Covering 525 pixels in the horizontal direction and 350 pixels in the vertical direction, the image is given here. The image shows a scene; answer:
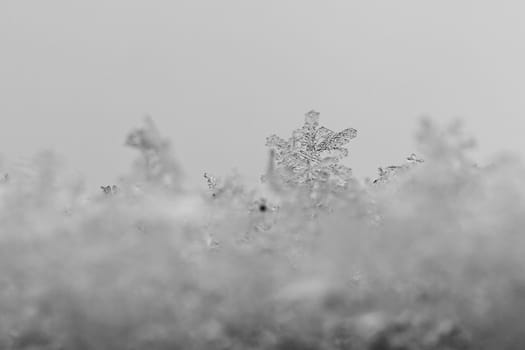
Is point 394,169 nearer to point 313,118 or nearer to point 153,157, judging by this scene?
point 313,118

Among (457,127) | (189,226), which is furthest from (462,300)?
(189,226)

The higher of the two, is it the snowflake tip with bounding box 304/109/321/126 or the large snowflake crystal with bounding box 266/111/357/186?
the snowflake tip with bounding box 304/109/321/126

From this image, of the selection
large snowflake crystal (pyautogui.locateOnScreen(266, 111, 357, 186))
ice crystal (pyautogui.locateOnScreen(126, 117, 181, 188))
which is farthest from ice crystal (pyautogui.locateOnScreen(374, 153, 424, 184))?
ice crystal (pyautogui.locateOnScreen(126, 117, 181, 188))

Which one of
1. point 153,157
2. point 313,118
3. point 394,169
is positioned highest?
point 313,118

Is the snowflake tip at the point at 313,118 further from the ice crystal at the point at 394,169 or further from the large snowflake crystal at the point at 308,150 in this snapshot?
the ice crystal at the point at 394,169

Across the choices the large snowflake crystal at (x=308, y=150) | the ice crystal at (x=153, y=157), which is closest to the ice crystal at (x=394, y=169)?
the large snowflake crystal at (x=308, y=150)

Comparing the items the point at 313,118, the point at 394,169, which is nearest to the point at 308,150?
the point at 313,118

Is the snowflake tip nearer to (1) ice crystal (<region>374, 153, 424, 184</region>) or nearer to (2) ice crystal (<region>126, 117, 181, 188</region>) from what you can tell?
(1) ice crystal (<region>374, 153, 424, 184</region>)

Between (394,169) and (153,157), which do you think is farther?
(394,169)
